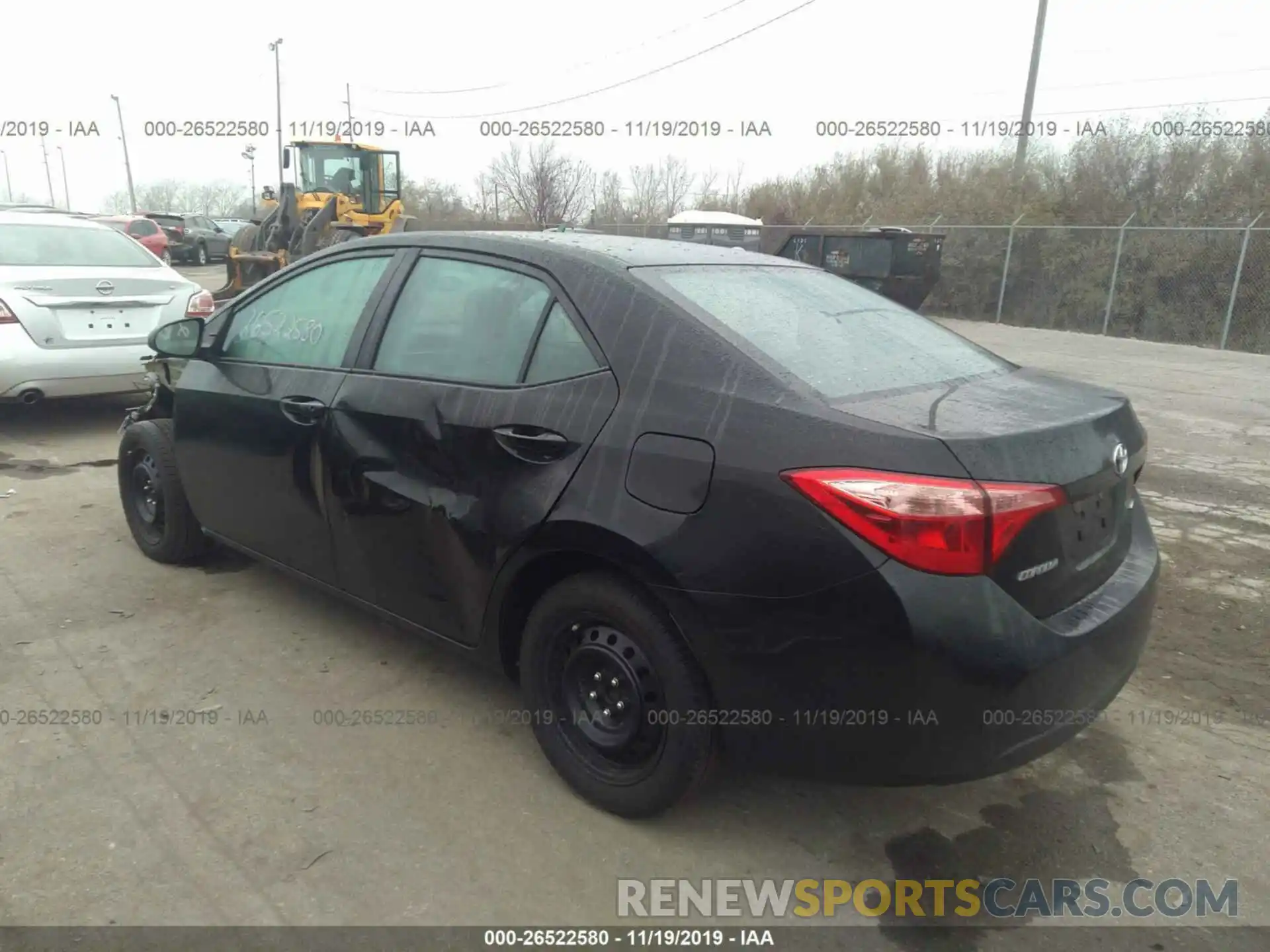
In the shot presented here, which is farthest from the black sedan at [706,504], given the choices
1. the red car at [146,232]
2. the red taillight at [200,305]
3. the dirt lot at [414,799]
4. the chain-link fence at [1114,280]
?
the red car at [146,232]

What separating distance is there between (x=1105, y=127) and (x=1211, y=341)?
7.80 meters

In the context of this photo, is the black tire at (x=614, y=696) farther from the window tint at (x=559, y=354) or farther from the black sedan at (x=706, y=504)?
the window tint at (x=559, y=354)

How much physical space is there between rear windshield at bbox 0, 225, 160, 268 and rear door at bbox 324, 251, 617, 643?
4.90 m

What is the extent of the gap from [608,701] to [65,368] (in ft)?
17.8

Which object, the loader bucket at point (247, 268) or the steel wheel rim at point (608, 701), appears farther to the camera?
the loader bucket at point (247, 268)

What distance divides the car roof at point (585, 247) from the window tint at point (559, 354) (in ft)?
0.72

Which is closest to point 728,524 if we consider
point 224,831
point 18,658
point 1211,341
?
point 224,831

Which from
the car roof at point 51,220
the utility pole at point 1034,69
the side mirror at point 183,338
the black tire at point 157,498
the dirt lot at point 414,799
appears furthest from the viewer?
the utility pole at point 1034,69

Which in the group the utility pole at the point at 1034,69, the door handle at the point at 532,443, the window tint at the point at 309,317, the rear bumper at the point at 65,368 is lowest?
the rear bumper at the point at 65,368

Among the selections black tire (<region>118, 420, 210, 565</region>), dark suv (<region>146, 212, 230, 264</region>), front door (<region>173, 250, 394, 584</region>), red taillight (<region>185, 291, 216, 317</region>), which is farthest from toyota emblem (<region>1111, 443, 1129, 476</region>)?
dark suv (<region>146, 212, 230, 264</region>)

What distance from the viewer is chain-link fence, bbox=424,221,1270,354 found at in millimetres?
17234

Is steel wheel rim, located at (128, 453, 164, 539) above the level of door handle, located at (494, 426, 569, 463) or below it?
below

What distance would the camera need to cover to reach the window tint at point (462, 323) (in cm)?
274

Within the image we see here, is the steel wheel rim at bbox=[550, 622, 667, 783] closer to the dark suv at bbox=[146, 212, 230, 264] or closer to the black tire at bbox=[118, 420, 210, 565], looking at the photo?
the black tire at bbox=[118, 420, 210, 565]
